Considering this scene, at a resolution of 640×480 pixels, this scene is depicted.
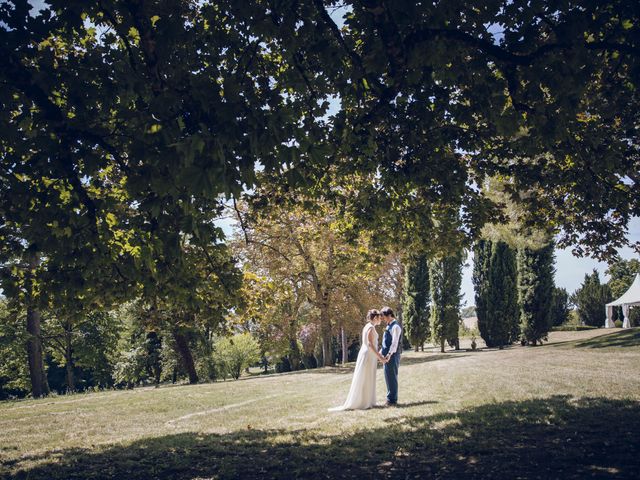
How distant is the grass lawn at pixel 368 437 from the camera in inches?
217

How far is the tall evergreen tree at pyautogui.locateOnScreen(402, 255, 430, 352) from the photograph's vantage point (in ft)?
126

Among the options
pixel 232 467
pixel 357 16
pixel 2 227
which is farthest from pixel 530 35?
pixel 2 227

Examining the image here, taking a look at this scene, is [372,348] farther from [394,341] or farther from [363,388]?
[363,388]

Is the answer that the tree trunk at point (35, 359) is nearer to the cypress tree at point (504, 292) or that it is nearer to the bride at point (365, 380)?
the bride at point (365, 380)

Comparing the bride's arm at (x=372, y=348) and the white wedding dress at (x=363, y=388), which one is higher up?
the bride's arm at (x=372, y=348)

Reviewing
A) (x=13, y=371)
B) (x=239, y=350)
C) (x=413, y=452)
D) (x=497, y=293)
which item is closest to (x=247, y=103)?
(x=413, y=452)

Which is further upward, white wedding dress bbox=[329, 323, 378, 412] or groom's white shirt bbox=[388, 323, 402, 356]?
groom's white shirt bbox=[388, 323, 402, 356]

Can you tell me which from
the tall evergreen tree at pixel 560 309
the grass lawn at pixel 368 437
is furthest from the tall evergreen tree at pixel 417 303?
the tall evergreen tree at pixel 560 309

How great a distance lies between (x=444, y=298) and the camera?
3728 cm

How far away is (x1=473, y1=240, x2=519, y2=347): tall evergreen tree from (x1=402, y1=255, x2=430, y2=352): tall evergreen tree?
4.86 meters

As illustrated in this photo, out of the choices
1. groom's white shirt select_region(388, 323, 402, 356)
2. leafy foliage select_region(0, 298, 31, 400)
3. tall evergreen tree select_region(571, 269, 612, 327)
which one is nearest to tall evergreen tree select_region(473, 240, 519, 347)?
tall evergreen tree select_region(571, 269, 612, 327)

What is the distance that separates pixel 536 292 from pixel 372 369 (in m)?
27.1

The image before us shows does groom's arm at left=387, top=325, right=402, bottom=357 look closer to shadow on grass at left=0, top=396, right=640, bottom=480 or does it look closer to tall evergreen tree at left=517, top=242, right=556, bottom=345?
shadow on grass at left=0, top=396, right=640, bottom=480

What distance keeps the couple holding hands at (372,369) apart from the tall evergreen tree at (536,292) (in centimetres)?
2591
